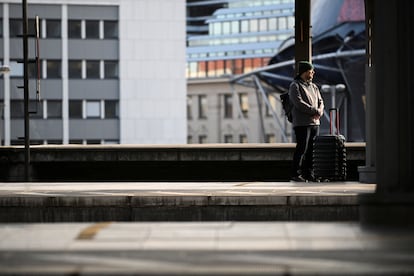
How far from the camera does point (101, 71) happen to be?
3533 inches

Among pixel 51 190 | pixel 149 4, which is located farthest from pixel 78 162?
pixel 149 4

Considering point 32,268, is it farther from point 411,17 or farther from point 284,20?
point 284,20

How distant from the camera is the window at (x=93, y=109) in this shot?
90062 mm

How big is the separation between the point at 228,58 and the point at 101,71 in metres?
Result: 64.3

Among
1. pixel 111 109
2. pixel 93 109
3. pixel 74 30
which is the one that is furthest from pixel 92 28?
pixel 111 109

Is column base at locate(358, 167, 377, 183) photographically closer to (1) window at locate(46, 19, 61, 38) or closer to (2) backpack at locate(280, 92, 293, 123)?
(2) backpack at locate(280, 92, 293, 123)

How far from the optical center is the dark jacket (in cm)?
1405

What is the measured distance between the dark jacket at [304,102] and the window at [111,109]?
250ft

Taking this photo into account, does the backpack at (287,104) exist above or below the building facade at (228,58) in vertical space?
below

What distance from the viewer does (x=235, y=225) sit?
9062mm

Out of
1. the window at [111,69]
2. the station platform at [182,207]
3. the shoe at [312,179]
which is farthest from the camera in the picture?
the window at [111,69]

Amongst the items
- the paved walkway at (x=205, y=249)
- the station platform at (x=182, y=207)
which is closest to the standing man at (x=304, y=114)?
the station platform at (x=182, y=207)

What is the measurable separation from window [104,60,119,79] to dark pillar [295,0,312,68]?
73.8 meters

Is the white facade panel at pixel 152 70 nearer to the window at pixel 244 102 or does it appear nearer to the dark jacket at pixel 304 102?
the window at pixel 244 102
